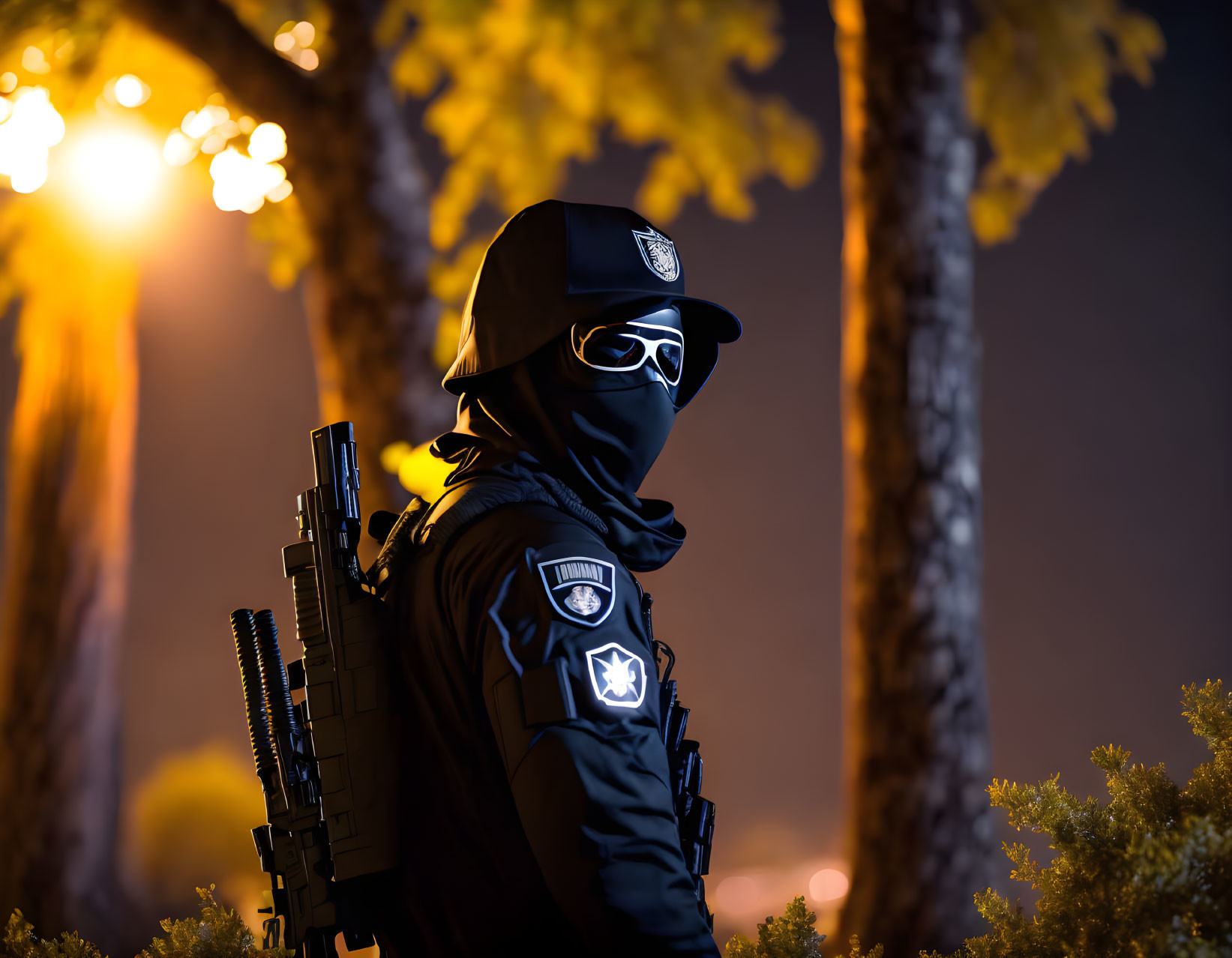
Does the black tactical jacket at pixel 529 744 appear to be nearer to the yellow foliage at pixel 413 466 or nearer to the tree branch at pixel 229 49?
the yellow foliage at pixel 413 466

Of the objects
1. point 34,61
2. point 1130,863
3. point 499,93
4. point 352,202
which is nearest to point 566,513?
point 1130,863

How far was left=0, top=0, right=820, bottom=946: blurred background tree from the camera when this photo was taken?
260 cm

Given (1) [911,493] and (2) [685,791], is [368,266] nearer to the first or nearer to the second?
(1) [911,493]

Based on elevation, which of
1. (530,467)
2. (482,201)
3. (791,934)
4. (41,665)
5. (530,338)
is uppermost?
(482,201)

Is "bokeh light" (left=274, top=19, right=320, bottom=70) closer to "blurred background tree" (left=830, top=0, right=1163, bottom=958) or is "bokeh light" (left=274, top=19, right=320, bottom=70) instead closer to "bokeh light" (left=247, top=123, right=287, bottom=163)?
"bokeh light" (left=247, top=123, right=287, bottom=163)

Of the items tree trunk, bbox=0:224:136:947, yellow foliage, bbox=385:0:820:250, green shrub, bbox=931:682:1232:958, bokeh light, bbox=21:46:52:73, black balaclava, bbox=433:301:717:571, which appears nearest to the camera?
green shrub, bbox=931:682:1232:958

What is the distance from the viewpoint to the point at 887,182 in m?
2.65

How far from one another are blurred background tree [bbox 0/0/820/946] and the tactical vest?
4.43 ft

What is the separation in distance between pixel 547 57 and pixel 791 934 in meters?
2.66

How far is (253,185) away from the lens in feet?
8.98

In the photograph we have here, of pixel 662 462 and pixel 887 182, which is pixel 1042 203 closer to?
pixel 887 182

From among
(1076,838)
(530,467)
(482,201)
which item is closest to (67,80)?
(482,201)

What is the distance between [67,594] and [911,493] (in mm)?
3032

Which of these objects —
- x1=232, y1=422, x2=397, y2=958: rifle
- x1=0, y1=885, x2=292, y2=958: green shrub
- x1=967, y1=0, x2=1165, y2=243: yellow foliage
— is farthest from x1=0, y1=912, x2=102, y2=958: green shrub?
x1=967, y1=0, x2=1165, y2=243: yellow foliage
